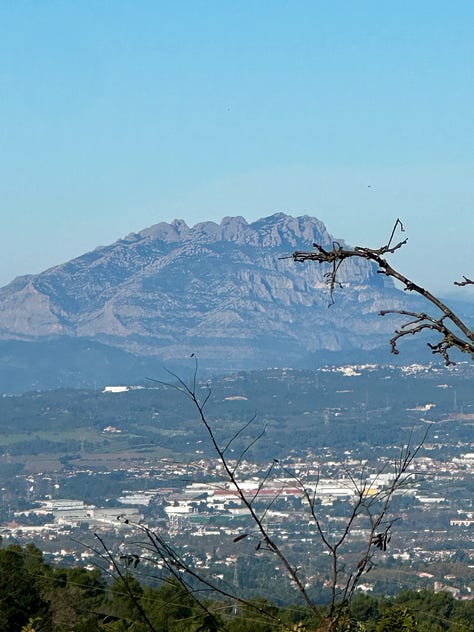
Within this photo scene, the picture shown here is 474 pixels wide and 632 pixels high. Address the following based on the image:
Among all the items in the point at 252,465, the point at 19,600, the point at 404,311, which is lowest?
the point at 252,465

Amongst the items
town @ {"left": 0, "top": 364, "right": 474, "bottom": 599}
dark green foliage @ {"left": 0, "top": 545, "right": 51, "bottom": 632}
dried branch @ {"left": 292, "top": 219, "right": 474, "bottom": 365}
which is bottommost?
town @ {"left": 0, "top": 364, "right": 474, "bottom": 599}

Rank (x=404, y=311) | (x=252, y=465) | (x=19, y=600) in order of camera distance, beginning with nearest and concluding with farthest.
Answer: (x=404, y=311), (x=19, y=600), (x=252, y=465)

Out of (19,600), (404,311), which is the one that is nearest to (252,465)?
(19,600)

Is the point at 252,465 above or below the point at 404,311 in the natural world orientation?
below

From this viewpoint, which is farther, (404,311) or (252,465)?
(252,465)

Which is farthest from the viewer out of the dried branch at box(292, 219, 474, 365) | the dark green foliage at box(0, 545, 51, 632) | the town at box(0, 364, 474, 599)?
the town at box(0, 364, 474, 599)

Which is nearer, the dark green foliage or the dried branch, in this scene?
the dried branch

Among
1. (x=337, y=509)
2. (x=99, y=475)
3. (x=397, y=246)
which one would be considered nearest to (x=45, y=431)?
(x=99, y=475)

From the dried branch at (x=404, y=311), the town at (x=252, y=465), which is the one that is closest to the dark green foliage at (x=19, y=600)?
the dried branch at (x=404, y=311)

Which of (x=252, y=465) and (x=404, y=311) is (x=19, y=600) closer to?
(x=404, y=311)

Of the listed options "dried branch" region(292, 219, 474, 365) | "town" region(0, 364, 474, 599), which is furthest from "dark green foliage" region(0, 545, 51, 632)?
"town" region(0, 364, 474, 599)

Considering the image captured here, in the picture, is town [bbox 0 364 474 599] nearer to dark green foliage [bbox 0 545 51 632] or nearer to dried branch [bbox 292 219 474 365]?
dark green foliage [bbox 0 545 51 632]

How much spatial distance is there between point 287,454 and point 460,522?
3291 cm

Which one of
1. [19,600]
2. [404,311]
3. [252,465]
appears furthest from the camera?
[252,465]
